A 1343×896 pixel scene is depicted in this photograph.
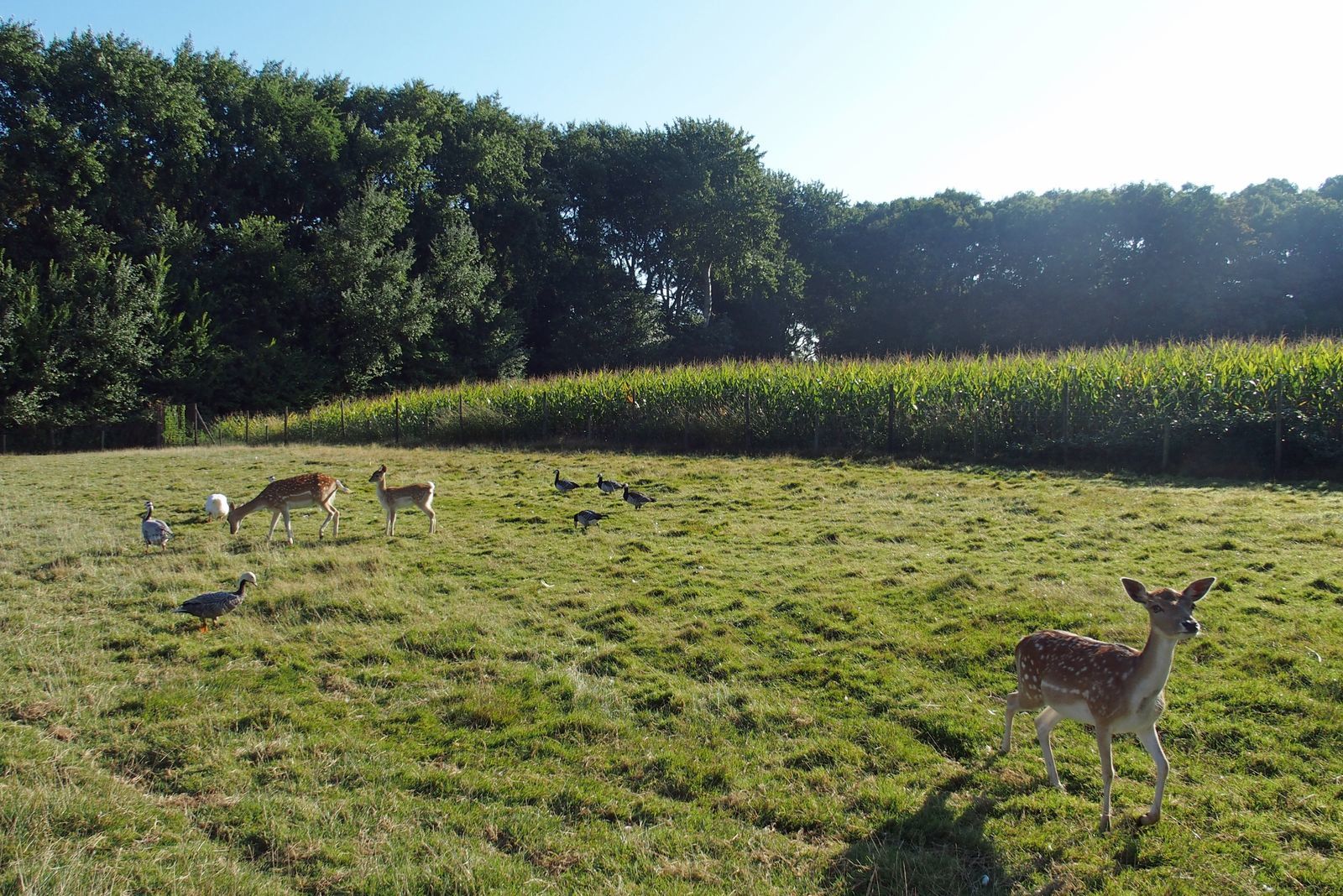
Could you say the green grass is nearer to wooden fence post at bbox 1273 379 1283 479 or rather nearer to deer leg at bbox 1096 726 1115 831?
deer leg at bbox 1096 726 1115 831

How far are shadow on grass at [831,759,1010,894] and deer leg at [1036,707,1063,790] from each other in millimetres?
438

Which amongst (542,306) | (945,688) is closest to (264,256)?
(542,306)

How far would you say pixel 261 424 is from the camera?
38.1 metres

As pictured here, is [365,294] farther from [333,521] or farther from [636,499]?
[636,499]

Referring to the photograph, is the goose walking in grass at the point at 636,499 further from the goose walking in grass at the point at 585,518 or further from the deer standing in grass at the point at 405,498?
the deer standing in grass at the point at 405,498

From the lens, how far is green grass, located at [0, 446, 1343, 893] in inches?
183

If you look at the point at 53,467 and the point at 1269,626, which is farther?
the point at 53,467

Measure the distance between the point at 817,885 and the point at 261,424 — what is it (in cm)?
3890

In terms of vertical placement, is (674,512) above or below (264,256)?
below

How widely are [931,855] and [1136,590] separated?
1956 millimetres

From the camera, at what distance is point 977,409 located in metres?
21.9

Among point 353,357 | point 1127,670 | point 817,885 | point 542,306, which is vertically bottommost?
point 817,885

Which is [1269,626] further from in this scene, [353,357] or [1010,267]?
[1010,267]

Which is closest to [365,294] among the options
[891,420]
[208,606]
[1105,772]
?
[891,420]
